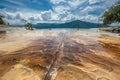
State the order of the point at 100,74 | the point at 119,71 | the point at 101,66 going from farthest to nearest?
the point at 101,66 < the point at 119,71 < the point at 100,74

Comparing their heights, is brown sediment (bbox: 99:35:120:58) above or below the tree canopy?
below

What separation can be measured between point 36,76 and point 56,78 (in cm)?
64

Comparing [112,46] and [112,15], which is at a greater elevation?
[112,15]

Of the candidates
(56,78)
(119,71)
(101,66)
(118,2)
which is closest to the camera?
(56,78)

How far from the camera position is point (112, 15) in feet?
144

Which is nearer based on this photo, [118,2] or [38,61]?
[38,61]

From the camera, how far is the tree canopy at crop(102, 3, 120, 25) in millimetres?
42369

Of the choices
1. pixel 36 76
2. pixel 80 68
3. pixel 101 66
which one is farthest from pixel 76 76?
pixel 101 66

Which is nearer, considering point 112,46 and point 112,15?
point 112,46

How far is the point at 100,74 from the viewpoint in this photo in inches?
203

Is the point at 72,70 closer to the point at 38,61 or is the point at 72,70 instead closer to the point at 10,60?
the point at 38,61

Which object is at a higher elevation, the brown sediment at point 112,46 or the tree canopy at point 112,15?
the tree canopy at point 112,15

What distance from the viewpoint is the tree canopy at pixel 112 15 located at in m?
42.4

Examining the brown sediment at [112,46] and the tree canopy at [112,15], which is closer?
the brown sediment at [112,46]
